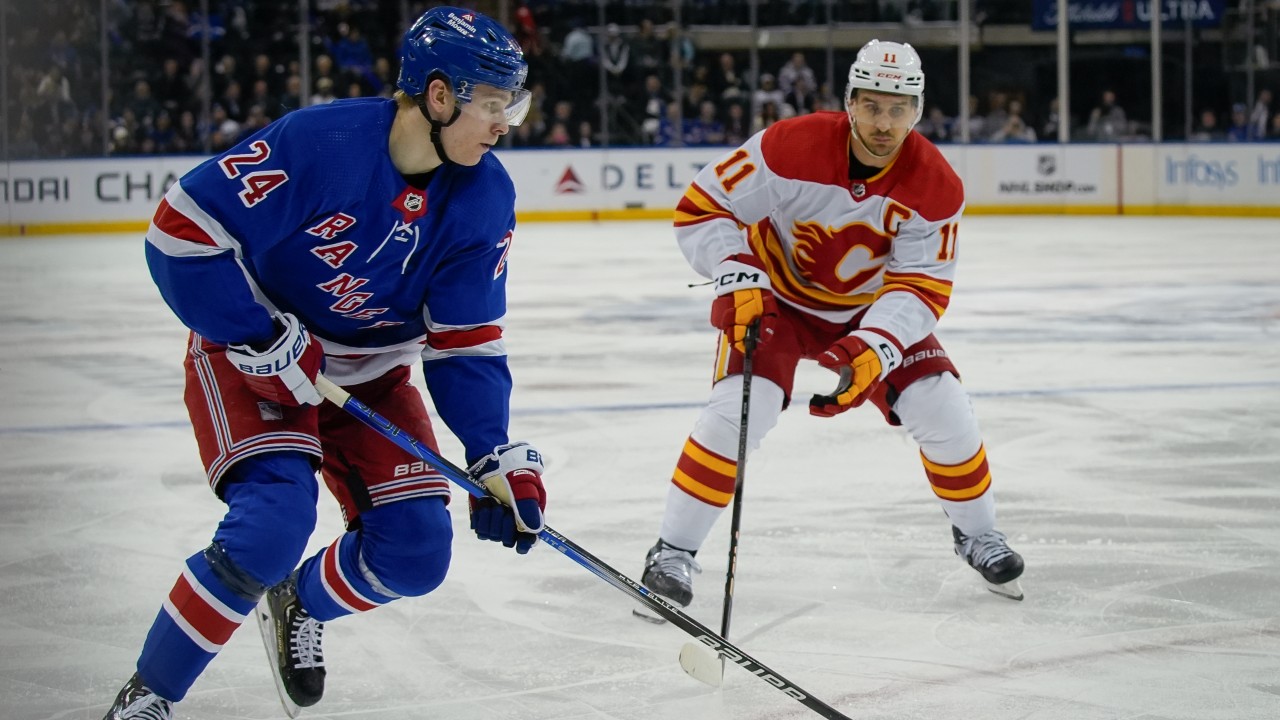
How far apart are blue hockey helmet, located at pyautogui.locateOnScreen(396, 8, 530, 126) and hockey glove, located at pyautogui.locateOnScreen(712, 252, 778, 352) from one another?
36.6 inches

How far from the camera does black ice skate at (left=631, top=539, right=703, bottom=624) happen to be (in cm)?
316

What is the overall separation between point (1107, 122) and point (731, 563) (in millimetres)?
12233

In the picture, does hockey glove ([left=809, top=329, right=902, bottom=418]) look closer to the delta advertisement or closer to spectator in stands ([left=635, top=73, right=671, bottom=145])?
the delta advertisement

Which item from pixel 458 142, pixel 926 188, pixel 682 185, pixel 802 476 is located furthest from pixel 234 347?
pixel 682 185

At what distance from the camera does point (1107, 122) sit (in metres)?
14.3

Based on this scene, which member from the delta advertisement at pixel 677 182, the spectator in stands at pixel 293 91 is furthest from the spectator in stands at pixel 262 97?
the delta advertisement at pixel 677 182

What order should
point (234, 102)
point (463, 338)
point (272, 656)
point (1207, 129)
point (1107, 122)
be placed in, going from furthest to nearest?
point (1107, 122) → point (234, 102) → point (1207, 129) → point (272, 656) → point (463, 338)

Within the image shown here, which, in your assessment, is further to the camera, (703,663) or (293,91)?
(293,91)

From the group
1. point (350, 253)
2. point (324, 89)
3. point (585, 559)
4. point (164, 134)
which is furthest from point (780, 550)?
point (164, 134)

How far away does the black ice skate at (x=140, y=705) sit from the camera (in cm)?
223

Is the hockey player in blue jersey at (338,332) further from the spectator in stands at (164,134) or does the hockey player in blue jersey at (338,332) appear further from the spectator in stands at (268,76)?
the spectator in stands at (268,76)

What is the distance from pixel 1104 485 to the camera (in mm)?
4176

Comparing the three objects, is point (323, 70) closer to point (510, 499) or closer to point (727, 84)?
point (727, 84)

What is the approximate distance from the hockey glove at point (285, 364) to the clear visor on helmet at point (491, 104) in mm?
404
